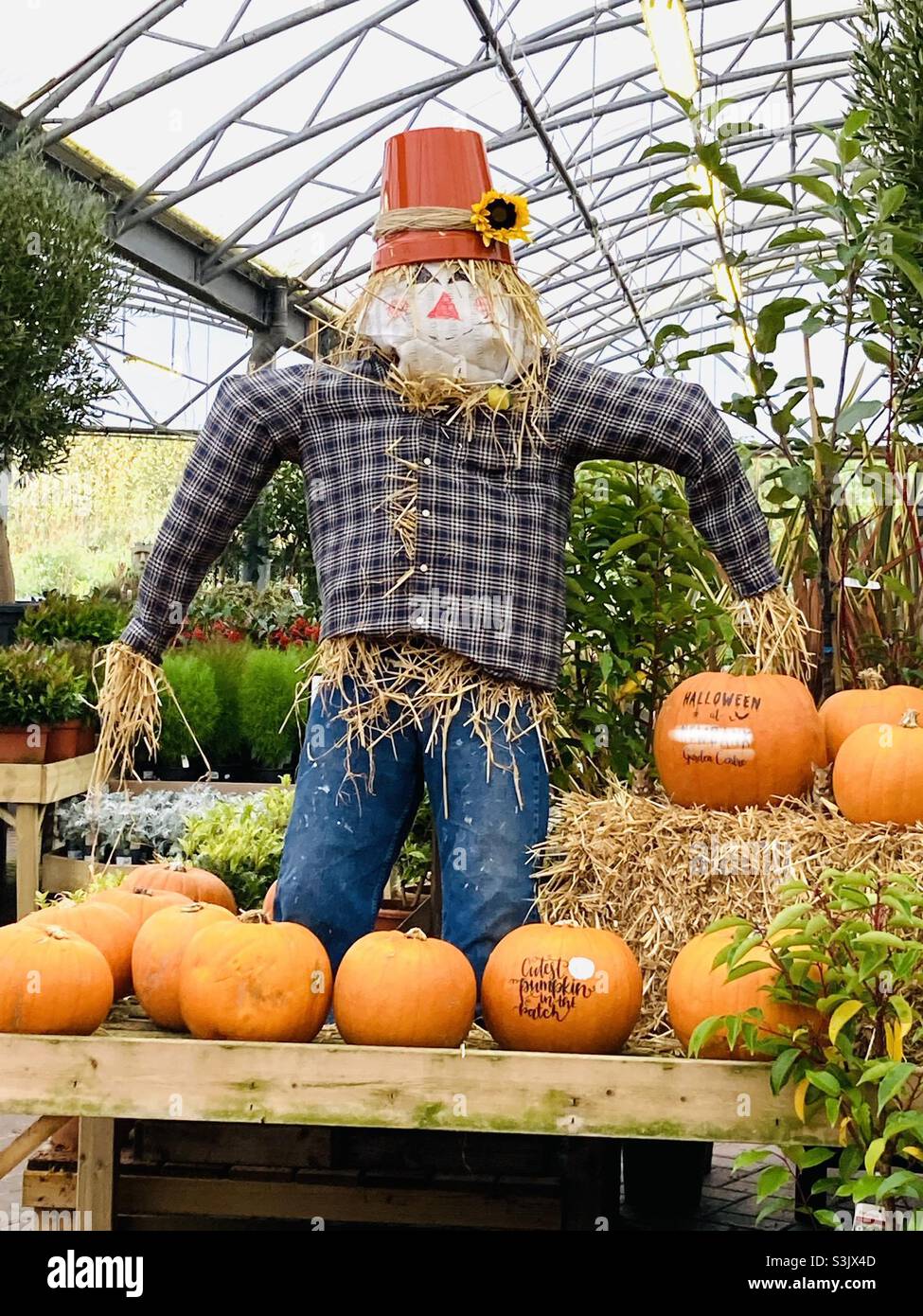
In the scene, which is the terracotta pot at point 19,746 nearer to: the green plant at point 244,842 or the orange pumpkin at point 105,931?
the green plant at point 244,842

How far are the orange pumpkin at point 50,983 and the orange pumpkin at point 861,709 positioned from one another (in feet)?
4.02

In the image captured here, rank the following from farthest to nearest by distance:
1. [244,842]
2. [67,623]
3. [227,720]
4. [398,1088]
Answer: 1. [67,623]
2. [227,720]
3. [244,842]
4. [398,1088]

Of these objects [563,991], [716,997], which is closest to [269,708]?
[563,991]

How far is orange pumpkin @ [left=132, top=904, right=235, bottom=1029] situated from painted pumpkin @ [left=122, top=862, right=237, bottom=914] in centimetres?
46

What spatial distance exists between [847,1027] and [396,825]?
2.76 feet

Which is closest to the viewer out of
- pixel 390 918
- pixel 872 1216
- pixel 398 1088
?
pixel 872 1216

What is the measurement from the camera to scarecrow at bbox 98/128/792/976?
216 centimetres

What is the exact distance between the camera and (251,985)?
6.16 feet

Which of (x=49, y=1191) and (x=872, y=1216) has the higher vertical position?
(x=872, y=1216)

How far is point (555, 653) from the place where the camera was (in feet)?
7.35

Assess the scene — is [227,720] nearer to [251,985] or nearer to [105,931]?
[105,931]

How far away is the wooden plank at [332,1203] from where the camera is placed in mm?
2068
